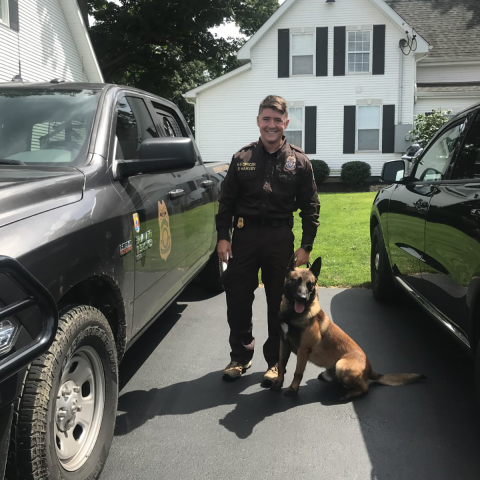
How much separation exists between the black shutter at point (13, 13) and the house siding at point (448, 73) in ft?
51.8

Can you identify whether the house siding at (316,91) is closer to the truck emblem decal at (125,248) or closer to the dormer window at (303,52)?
the dormer window at (303,52)

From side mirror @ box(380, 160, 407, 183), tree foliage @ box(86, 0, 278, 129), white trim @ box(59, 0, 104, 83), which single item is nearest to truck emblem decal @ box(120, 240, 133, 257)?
side mirror @ box(380, 160, 407, 183)

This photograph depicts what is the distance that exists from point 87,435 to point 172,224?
5.14 feet

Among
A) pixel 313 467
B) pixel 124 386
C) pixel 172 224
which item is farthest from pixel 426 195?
pixel 124 386

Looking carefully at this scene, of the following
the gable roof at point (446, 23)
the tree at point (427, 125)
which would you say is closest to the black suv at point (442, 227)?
the tree at point (427, 125)

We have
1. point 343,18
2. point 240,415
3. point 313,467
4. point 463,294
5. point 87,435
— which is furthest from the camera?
point 343,18

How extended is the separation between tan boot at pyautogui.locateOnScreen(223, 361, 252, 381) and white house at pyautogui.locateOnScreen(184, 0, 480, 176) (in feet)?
54.2

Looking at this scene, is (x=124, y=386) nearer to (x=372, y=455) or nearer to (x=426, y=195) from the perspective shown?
(x=372, y=455)

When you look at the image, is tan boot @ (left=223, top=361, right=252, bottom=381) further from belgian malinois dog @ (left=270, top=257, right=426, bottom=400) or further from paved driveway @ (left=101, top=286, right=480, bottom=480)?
belgian malinois dog @ (left=270, top=257, right=426, bottom=400)

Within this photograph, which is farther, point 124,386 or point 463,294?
point 124,386

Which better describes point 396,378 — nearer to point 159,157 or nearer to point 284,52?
point 159,157

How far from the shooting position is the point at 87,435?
7.80 feet

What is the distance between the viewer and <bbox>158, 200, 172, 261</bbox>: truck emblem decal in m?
3.27

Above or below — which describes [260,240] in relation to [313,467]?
above
